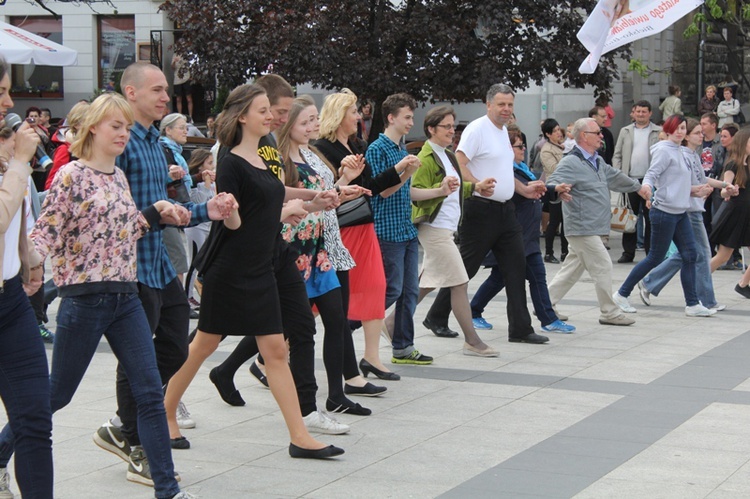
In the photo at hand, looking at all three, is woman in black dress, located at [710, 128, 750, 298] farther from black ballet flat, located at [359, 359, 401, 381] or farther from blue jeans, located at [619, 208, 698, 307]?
black ballet flat, located at [359, 359, 401, 381]

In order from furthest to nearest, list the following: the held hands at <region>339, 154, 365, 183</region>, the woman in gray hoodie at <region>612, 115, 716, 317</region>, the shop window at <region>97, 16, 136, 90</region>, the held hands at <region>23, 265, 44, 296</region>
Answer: the shop window at <region>97, 16, 136, 90</region>, the woman in gray hoodie at <region>612, 115, 716, 317</region>, the held hands at <region>339, 154, 365, 183</region>, the held hands at <region>23, 265, 44, 296</region>

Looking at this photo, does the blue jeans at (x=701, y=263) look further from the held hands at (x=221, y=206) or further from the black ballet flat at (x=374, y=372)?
the held hands at (x=221, y=206)

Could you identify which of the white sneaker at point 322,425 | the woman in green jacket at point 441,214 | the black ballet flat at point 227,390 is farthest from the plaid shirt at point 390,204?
the white sneaker at point 322,425

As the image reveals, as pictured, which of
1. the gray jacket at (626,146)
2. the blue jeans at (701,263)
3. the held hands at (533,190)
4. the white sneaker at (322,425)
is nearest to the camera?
the white sneaker at (322,425)

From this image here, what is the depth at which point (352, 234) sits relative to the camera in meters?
7.61

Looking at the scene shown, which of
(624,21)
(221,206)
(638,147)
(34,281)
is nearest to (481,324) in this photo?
(624,21)

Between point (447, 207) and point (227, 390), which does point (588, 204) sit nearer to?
point (447, 207)

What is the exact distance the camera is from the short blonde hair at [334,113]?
738 cm

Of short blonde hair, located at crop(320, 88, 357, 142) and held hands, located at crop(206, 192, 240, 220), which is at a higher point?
short blonde hair, located at crop(320, 88, 357, 142)

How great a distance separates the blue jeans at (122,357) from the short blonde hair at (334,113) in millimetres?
2694

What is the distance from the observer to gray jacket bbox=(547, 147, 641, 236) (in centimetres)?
1034

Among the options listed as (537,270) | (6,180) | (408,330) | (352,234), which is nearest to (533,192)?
(537,270)

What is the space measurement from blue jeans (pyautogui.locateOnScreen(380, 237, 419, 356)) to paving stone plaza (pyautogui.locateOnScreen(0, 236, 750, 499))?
25 centimetres

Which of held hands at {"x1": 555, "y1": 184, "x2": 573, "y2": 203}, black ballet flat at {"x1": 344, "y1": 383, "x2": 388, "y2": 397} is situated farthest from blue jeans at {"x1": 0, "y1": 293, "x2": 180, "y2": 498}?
held hands at {"x1": 555, "y1": 184, "x2": 573, "y2": 203}
